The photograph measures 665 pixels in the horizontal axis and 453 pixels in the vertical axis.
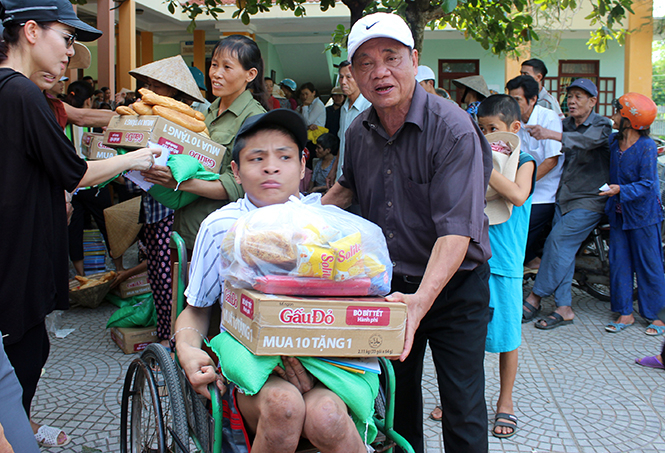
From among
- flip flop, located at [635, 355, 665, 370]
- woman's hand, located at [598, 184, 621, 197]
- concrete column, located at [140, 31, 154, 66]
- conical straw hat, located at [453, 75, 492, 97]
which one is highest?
concrete column, located at [140, 31, 154, 66]

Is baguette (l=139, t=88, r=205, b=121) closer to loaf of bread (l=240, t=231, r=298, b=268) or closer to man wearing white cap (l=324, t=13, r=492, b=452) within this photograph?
man wearing white cap (l=324, t=13, r=492, b=452)

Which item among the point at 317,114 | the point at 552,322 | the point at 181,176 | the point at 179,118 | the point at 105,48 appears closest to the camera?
the point at 181,176

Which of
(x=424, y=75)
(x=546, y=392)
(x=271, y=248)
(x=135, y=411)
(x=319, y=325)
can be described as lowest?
(x=546, y=392)

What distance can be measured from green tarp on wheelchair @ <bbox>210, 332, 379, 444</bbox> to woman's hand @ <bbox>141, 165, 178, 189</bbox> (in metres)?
1.30

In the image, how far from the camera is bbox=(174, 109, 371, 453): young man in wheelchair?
160 centimetres

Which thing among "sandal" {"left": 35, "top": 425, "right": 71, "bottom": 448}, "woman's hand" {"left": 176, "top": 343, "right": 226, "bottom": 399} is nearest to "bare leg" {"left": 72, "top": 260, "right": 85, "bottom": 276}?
"sandal" {"left": 35, "top": 425, "right": 71, "bottom": 448}

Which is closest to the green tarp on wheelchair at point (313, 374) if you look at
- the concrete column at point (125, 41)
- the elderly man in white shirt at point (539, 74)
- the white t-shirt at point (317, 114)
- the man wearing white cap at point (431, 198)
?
the man wearing white cap at point (431, 198)

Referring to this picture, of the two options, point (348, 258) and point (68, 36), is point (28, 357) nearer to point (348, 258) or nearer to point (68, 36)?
point (68, 36)

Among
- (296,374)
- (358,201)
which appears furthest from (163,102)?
(296,374)

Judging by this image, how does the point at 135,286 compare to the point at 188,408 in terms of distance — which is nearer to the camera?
the point at 188,408

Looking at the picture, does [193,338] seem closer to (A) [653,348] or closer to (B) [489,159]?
(B) [489,159]

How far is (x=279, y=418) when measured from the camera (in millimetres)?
1591

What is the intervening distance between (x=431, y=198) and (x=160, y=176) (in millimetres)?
1461

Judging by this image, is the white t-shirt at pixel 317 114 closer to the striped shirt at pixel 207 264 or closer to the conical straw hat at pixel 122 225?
the conical straw hat at pixel 122 225
